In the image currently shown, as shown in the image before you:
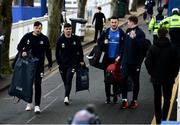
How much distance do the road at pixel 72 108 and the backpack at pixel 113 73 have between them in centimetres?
57

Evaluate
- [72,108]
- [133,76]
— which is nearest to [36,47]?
[72,108]

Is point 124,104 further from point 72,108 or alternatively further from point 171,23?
point 171,23

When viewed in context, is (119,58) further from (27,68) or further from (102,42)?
(27,68)

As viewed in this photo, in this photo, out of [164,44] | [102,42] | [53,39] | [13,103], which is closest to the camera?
[164,44]

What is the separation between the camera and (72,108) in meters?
12.3

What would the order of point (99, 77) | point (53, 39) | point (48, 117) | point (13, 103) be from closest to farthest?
point (48, 117) < point (13, 103) < point (99, 77) < point (53, 39)

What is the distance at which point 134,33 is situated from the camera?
11.8 m

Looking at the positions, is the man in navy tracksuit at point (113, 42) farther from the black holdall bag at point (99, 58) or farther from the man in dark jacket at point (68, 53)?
the man in dark jacket at point (68, 53)

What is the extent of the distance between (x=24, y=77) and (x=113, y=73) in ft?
5.92

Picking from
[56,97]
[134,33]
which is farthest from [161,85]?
[56,97]

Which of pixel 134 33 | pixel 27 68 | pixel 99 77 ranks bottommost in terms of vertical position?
pixel 99 77

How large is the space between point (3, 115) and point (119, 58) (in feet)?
8.46

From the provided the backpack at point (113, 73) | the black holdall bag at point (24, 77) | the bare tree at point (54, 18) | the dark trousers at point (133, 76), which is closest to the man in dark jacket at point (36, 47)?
the black holdall bag at point (24, 77)

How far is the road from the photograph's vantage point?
443 inches
